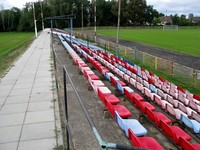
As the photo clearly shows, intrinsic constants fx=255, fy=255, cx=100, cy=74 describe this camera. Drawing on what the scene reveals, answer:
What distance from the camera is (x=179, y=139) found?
6922 millimetres

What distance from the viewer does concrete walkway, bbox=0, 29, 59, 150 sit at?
6.94m

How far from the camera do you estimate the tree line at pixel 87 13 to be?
A: 9138 centimetres

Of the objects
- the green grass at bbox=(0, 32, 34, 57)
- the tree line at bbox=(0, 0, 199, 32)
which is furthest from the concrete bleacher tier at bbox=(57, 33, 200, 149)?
the tree line at bbox=(0, 0, 199, 32)

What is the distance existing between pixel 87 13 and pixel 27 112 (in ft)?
299

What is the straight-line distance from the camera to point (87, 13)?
96812mm

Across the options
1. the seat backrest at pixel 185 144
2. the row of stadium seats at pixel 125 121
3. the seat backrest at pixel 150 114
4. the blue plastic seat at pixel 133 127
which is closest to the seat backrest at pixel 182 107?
the seat backrest at pixel 150 114

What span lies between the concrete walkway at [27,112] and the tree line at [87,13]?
78782mm

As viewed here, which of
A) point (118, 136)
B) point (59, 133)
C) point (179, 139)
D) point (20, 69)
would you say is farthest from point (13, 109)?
point (20, 69)

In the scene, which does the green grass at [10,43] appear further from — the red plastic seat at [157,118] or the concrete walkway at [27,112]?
the red plastic seat at [157,118]

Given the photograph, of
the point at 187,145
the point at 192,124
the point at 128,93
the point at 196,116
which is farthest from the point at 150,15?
the point at 187,145

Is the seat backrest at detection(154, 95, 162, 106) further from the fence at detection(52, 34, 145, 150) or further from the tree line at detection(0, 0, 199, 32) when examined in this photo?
the tree line at detection(0, 0, 199, 32)

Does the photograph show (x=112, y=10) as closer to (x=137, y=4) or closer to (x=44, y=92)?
(x=137, y=4)

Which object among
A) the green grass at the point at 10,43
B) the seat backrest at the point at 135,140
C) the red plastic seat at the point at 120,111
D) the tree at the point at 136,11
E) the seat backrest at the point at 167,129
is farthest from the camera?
the tree at the point at 136,11

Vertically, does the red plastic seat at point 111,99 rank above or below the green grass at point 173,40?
below
